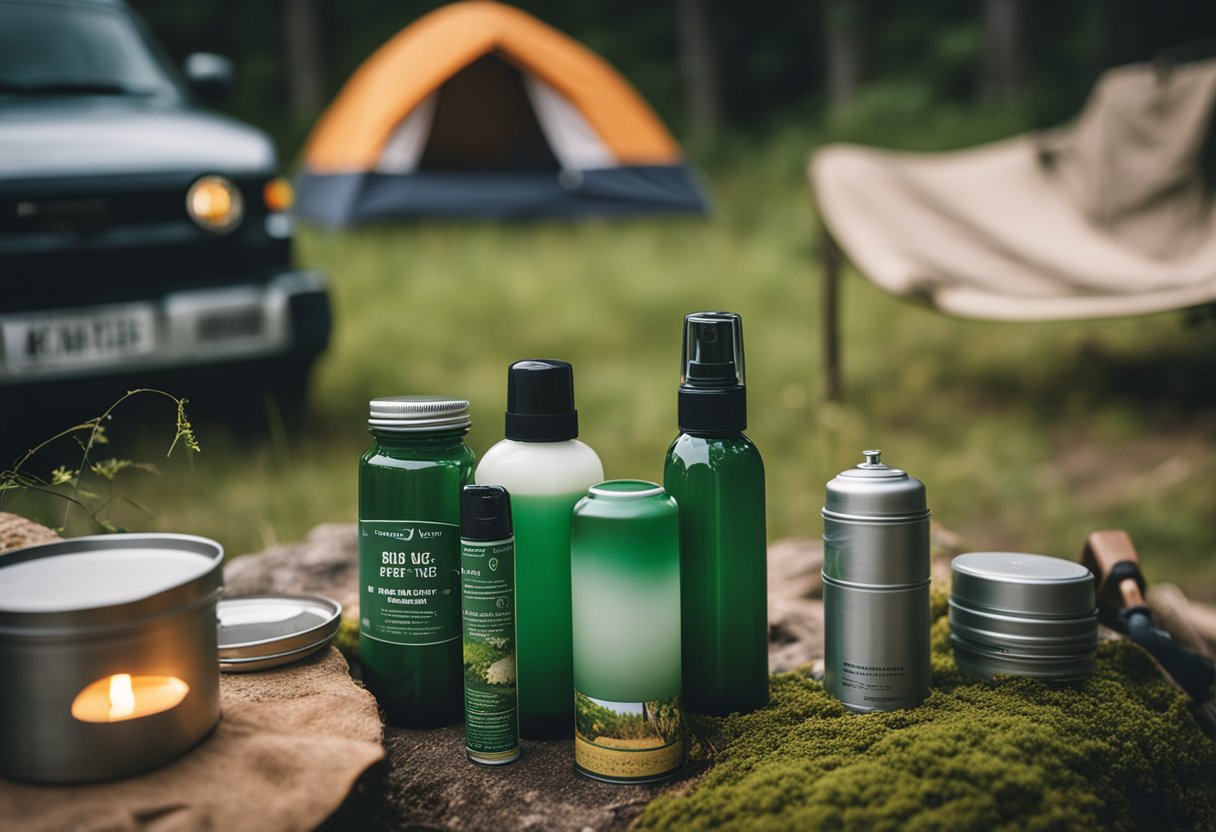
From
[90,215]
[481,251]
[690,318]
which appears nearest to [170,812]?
[690,318]

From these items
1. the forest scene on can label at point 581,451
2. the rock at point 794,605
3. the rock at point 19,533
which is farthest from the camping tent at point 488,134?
the rock at point 19,533

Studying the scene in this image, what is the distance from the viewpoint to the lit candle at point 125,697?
1023 millimetres

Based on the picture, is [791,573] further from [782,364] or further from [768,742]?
[782,364]

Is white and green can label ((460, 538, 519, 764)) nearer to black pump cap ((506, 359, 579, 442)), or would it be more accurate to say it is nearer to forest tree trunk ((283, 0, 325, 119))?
black pump cap ((506, 359, 579, 442))

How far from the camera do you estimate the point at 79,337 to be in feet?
9.60

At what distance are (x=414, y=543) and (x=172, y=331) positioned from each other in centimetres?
211

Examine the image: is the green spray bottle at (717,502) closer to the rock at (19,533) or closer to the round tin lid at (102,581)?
the round tin lid at (102,581)

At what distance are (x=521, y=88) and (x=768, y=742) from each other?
664 centimetres

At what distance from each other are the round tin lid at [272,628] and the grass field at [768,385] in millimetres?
1140

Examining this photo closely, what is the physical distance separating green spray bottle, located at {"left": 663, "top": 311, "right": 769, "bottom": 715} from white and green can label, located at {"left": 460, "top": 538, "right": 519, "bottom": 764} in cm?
22

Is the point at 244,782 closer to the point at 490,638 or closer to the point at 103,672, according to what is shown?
the point at 103,672

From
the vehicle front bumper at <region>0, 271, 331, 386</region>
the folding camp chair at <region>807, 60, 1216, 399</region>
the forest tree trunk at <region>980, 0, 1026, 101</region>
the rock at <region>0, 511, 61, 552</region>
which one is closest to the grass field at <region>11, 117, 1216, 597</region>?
the vehicle front bumper at <region>0, 271, 331, 386</region>

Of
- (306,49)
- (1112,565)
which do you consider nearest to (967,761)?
(1112,565)

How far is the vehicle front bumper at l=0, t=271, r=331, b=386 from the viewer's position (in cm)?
286
